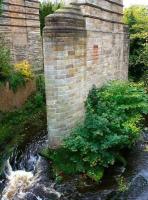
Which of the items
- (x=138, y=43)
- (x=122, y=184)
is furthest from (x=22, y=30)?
(x=122, y=184)

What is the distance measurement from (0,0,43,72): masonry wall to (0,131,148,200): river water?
20.6 ft

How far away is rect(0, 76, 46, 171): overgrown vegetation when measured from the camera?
10.2 metres

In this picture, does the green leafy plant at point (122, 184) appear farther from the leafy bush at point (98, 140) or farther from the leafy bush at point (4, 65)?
the leafy bush at point (4, 65)

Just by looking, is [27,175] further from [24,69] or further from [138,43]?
[138,43]

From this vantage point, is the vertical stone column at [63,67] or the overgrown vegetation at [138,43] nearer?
the vertical stone column at [63,67]

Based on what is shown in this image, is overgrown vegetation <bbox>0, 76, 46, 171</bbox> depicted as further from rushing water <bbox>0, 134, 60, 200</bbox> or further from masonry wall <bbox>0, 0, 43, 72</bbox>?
masonry wall <bbox>0, 0, 43, 72</bbox>

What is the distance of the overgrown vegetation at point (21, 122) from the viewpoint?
33.3ft

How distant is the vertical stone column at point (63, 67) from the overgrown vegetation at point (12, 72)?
383 centimetres

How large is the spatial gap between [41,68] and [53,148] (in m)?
8.19

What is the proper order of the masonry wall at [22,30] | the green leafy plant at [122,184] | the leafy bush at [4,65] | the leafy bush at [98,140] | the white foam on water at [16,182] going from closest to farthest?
the green leafy plant at [122,184] < the white foam on water at [16,182] < the leafy bush at [98,140] < the leafy bush at [4,65] < the masonry wall at [22,30]

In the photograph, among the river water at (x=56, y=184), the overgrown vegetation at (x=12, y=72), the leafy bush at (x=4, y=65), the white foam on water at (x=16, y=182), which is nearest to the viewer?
the river water at (x=56, y=184)

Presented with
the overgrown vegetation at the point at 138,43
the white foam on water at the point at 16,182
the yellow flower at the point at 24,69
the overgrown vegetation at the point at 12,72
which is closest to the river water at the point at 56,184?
the white foam on water at the point at 16,182

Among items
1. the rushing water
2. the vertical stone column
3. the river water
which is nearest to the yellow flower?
the rushing water

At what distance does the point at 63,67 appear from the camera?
8711 mm
